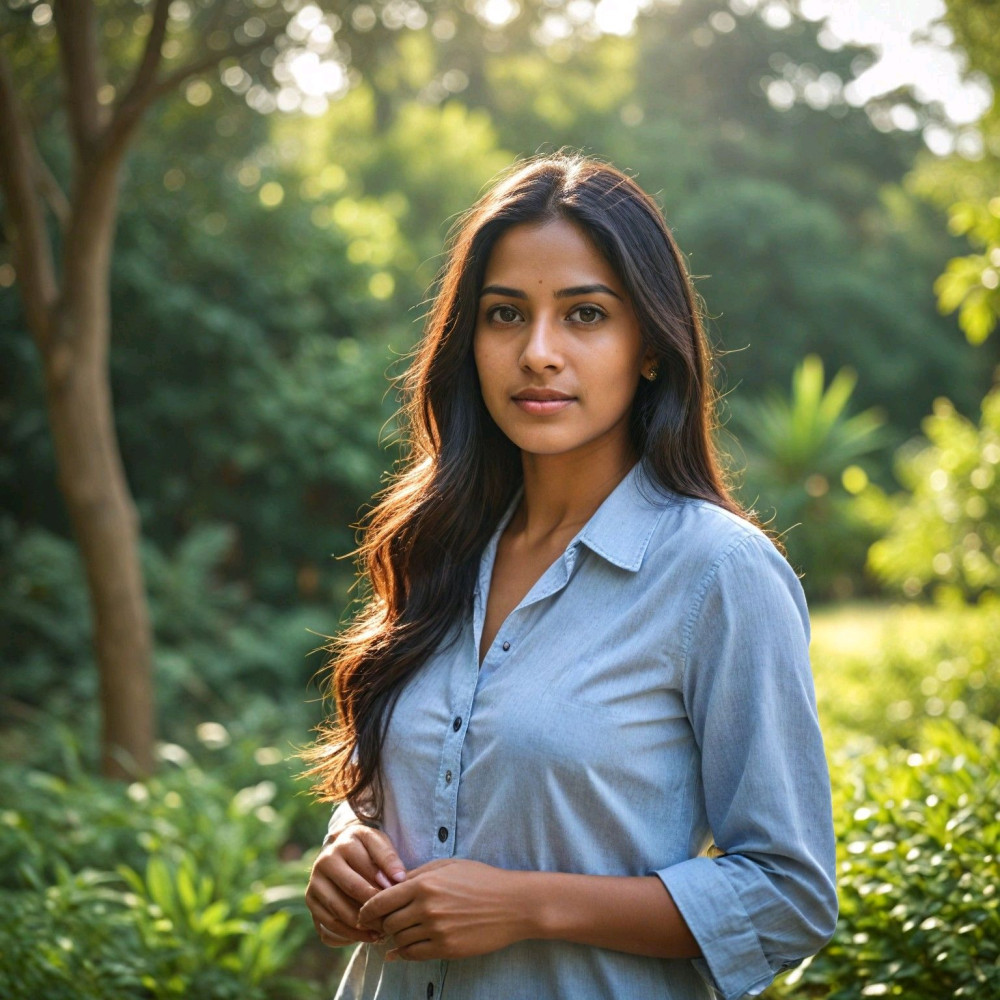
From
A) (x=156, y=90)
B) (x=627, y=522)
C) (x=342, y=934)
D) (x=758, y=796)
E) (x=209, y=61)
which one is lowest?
(x=342, y=934)

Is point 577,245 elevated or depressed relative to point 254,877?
elevated

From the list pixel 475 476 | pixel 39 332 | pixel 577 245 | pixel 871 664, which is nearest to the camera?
pixel 577 245

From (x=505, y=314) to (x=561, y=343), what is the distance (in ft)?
0.47

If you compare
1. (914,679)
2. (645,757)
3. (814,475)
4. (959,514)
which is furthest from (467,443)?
(814,475)

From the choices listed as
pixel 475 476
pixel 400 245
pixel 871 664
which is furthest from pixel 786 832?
pixel 400 245

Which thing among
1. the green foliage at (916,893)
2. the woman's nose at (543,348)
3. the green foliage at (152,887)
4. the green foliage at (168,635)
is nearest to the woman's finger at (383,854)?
the woman's nose at (543,348)

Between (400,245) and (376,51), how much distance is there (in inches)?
231

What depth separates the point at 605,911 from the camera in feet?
5.13

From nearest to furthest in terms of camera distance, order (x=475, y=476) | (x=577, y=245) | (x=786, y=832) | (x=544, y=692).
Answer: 1. (x=786, y=832)
2. (x=544, y=692)
3. (x=577, y=245)
4. (x=475, y=476)

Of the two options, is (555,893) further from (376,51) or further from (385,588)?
(376,51)

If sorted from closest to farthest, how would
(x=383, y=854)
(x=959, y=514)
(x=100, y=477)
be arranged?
(x=383, y=854)
(x=100, y=477)
(x=959, y=514)

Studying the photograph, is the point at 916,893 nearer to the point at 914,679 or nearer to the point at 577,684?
the point at 577,684

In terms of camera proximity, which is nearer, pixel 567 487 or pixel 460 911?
pixel 460 911

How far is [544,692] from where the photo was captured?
164 cm
